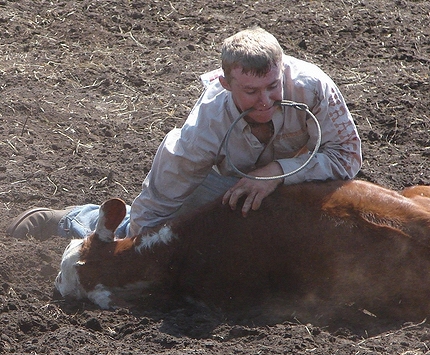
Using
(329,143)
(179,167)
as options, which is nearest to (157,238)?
(179,167)

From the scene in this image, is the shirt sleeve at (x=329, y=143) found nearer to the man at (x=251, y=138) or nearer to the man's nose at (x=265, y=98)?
the man at (x=251, y=138)

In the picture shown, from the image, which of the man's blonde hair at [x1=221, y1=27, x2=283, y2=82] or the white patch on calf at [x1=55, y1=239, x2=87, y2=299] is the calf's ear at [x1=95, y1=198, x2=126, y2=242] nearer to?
the white patch on calf at [x1=55, y1=239, x2=87, y2=299]

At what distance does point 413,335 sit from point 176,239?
58.8 inches

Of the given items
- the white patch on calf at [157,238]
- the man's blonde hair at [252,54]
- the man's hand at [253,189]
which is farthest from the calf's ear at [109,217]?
the man's blonde hair at [252,54]

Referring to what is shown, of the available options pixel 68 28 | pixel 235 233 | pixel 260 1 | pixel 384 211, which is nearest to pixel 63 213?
pixel 235 233

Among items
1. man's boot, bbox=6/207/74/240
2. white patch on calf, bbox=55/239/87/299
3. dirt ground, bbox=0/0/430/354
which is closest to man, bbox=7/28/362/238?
white patch on calf, bbox=55/239/87/299

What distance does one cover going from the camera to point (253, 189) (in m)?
4.80

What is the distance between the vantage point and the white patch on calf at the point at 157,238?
490cm

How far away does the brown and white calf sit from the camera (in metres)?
4.54

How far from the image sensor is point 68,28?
9.27 meters

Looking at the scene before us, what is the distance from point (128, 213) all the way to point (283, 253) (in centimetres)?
145

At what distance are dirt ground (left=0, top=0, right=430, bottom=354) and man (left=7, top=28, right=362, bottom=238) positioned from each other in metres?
0.75

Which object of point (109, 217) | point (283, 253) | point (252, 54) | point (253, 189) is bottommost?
point (283, 253)

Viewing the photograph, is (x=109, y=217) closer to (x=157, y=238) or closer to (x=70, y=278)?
(x=157, y=238)
